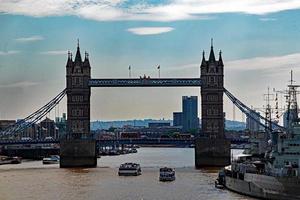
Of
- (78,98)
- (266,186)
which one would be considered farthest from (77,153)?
(266,186)

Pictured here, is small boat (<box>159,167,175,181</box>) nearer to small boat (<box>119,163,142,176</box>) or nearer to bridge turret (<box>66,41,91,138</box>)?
small boat (<box>119,163,142,176</box>)

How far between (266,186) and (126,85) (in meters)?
64.7

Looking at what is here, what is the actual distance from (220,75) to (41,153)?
67.8 m

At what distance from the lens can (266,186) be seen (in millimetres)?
75250

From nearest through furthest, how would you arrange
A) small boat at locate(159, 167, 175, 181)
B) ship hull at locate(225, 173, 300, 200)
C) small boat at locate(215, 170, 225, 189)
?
ship hull at locate(225, 173, 300, 200)
small boat at locate(215, 170, 225, 189)
small boat at locate(159, 167, 175, 181)

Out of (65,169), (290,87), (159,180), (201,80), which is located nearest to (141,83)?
(201,80)

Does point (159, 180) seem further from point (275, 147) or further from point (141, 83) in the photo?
point (141, 83)

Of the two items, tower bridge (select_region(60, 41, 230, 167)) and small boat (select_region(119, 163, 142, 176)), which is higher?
tower bridge (select_region(60, 41, 230, 167))

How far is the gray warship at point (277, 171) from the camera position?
230 ft

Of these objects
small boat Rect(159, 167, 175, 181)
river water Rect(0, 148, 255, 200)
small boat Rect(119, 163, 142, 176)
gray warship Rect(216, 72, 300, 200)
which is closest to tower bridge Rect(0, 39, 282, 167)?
river water Rect(0, 148, 255, 200)

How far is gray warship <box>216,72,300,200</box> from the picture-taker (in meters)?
70.1

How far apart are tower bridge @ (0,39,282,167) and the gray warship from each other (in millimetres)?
40943

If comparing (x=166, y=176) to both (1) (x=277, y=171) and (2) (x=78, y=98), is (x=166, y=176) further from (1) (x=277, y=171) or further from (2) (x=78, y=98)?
(2) (x=78, y=98)

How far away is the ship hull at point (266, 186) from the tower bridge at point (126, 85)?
43.3m
